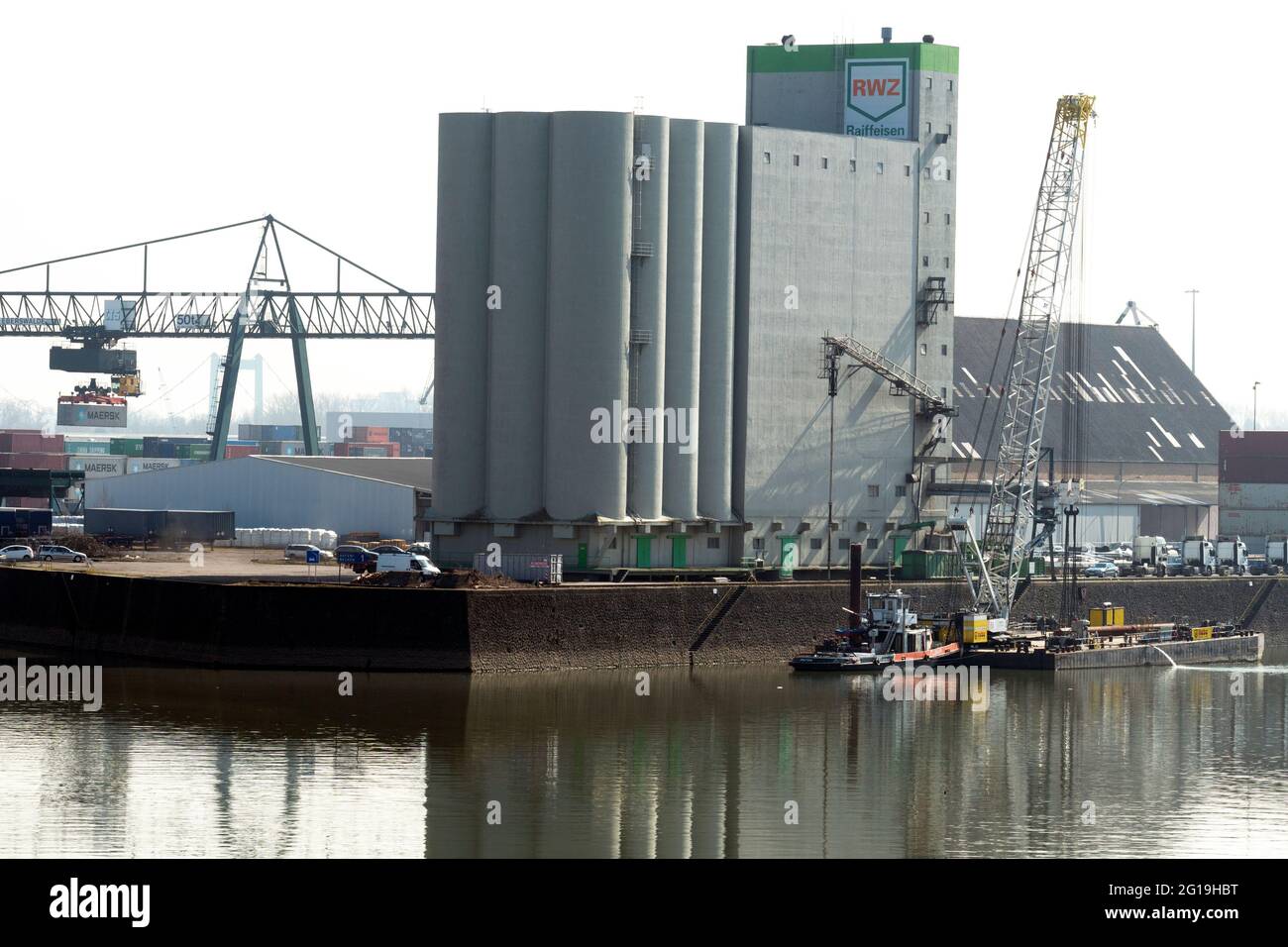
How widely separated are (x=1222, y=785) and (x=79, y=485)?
282 feet

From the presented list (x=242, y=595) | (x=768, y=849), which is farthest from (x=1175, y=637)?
(x=768, y=849)

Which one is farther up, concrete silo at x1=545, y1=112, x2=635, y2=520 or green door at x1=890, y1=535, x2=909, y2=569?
concrete silo at x1=545, y1=112, x2=635, y2=520

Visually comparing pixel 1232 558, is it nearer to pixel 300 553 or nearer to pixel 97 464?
pixel 300 553

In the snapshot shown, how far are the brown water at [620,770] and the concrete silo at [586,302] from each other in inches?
385

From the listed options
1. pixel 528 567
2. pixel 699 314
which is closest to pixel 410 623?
pixel 528 567

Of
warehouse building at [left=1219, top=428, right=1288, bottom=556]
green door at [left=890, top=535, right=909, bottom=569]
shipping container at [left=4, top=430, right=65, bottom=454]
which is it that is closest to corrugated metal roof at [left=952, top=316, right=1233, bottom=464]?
warehouse building at [left=1219, top=428, right=1288, bottom=556]

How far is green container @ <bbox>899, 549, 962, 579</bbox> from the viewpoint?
304 ft

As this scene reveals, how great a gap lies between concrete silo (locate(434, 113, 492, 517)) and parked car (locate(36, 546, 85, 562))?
2060 centimetres

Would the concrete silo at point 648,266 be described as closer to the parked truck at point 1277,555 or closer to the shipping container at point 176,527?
the shipping container at point 176,527

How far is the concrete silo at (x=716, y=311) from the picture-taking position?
283 ft

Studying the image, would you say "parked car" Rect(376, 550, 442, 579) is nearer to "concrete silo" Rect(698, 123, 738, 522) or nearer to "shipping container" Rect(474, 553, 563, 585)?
"shipping container" Rect(474, 553, 563, 585)

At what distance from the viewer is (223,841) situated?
151 feet

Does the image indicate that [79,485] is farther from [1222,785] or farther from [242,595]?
[1222,785]

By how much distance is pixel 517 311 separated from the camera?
8231 cm
